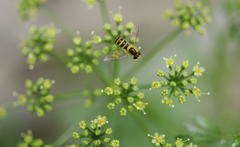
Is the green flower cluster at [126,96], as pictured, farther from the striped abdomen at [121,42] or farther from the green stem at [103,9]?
the green stem at [103,9]

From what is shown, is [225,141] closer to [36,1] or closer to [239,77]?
[239,77]

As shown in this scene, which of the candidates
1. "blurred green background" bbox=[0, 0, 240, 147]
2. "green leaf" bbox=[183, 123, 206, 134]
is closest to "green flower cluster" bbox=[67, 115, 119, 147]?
"blurred green background" bbox=[0, 0, 240, 147]

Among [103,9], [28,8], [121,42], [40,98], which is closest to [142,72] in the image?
[103,9]

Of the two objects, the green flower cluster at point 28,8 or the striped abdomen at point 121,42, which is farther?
the green flower cluster at point 28,8

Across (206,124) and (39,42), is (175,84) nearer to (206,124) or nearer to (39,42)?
(206,124)

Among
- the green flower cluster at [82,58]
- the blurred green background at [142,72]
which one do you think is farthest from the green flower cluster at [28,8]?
the green flower cluster at [82,58]

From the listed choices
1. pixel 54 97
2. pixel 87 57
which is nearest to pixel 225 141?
pixel 87 57
